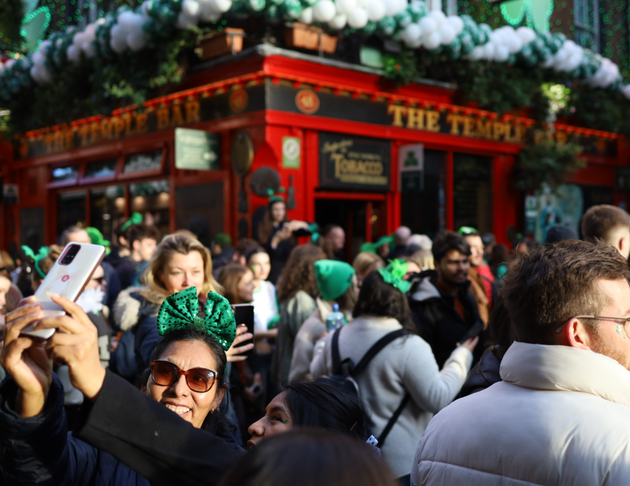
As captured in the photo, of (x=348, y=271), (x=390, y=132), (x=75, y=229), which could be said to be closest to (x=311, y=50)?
(x=390, y=132)

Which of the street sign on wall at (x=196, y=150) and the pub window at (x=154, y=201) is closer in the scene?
the street sign on wall at (x=196, y=150)

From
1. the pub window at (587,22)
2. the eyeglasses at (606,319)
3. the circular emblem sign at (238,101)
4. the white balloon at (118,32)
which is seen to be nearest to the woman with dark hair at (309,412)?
the eyeglasses at (606,319)

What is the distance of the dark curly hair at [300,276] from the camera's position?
508 centimetres

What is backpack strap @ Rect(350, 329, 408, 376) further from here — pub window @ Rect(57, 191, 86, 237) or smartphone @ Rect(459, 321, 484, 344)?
pub window @ Rect(57, 191, 86, 237)

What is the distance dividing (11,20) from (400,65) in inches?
375

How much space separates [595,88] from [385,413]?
13.8m

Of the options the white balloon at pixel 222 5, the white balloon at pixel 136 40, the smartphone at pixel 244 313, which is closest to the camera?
the smartphone at pixel 244 313

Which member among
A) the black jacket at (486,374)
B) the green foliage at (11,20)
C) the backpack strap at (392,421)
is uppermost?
the green foliage at (11,20)

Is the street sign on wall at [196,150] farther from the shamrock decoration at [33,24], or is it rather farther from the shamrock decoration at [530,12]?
the shamrock decoration at [530,12]

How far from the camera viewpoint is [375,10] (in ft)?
32.9

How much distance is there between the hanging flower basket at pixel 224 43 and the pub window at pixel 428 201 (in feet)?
14.9

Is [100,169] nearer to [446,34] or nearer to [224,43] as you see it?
[224,43]

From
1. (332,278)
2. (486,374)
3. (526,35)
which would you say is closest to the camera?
(486,374)

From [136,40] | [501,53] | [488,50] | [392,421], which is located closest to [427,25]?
[488,50]
